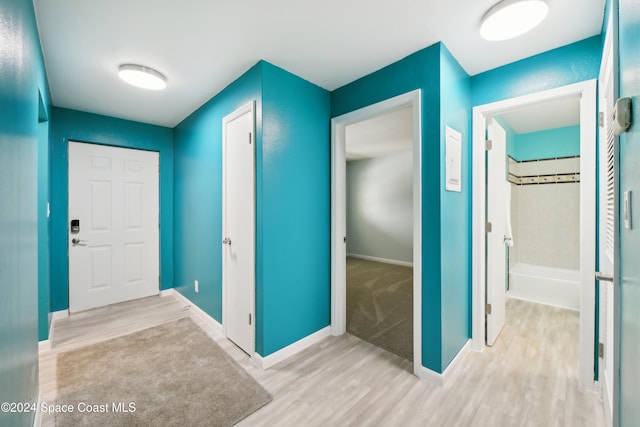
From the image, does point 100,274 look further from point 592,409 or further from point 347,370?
point 592,409

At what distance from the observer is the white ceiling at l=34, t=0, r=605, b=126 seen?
1.52 metres

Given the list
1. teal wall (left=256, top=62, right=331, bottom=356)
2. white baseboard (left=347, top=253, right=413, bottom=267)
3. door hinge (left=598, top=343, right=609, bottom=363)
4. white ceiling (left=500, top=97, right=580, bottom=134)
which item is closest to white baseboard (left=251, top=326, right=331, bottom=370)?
teal wall (left=256, top=62, right=331, bottom=356)

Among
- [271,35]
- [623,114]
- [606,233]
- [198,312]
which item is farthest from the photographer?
[198,312]

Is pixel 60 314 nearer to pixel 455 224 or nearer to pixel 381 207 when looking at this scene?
pixel 455 224

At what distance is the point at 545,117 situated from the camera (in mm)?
3305

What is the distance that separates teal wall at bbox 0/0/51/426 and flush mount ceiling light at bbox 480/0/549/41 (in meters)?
2.24

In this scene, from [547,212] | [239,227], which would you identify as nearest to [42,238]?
[239,227]

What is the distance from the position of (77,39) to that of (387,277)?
15.4ft

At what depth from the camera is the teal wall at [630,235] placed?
0.77 metres

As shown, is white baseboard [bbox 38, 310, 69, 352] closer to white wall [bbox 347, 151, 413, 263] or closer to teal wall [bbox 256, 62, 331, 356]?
teal wall [bbox 256, 62, 331, 356]

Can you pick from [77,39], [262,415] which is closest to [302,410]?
[262,415]

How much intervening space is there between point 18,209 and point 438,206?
7.52ft

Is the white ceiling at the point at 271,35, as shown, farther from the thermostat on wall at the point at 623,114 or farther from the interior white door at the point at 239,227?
the thermostat on wall at the point at 623,114

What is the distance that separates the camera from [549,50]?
6.23ft
